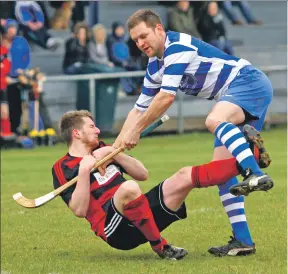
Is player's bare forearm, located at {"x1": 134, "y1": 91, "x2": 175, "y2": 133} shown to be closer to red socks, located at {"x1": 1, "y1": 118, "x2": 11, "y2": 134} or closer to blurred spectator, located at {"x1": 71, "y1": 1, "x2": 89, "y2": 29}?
red socks, located at {"x1": 1, "y1": 118, "x2": 11, "y2": 134}

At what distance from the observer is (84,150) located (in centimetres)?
805

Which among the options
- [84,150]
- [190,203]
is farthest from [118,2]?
[84,150]

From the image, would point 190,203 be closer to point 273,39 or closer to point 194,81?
point 194,81

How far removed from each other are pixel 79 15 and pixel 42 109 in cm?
345

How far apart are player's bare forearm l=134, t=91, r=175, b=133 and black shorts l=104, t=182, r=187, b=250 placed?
17.8 inches

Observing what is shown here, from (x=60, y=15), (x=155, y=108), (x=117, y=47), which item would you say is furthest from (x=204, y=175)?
(x=60, y=15)

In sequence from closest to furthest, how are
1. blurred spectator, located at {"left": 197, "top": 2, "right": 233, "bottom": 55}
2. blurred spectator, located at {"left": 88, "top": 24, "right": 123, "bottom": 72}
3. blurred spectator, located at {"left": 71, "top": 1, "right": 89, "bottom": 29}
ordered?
blurred spectator, located at {"left": 88, "top": 24, "right": 123, "bottom": 72}
blurred spectator, located at {"left": 71, "top": 1, "right": 89, "bottom": 29}
blurred spectator, located at {"left": 197, "top": 2, "right": 233, "bottom": 55}

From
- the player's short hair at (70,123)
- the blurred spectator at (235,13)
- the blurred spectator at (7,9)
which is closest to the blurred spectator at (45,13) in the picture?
the blurred spectator at (7,9)

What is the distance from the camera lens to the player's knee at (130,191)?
24.9 feet

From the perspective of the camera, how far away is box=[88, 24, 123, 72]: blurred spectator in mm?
19597

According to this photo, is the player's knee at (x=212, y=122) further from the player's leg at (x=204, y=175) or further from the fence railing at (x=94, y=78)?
the fence railing at (x=94, y=78)

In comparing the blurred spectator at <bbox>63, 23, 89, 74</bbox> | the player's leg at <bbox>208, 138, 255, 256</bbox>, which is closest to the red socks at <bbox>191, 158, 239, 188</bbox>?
the player's leg at <bbox>208, 138, 255, 256</bbox>

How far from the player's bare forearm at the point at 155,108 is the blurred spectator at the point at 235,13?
16459 millimetres

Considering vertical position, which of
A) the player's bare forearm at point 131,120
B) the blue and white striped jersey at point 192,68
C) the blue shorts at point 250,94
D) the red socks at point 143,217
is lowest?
the red socks at point 143,217
